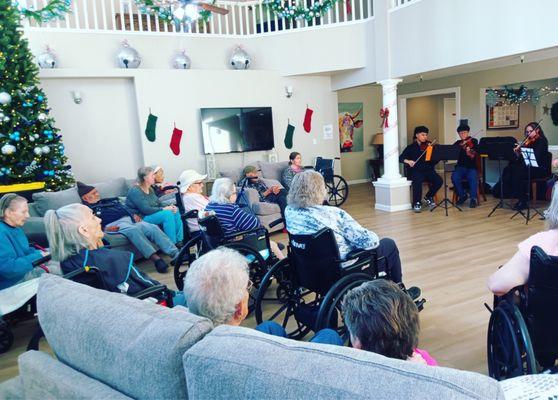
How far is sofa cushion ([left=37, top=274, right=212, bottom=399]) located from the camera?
110 centimetres

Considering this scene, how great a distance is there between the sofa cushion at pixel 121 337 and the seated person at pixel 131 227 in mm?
3354

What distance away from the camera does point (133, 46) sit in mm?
7395

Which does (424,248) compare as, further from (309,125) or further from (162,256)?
(309,125)

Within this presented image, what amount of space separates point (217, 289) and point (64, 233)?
1.22 metres

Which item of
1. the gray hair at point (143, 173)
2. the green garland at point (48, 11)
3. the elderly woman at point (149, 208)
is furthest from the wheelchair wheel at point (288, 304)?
the green garland at point (48, 11)

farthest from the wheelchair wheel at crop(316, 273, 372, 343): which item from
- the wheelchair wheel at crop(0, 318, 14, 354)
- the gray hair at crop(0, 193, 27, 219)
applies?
the gray hair at crop(0, 193, 27, 219)

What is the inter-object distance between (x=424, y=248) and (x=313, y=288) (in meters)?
2.66

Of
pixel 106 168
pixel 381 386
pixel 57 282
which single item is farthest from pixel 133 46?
pixel 381 386

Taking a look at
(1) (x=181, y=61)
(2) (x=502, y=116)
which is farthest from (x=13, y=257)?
(2) (x=502, y=116)

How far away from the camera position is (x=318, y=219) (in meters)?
2.82

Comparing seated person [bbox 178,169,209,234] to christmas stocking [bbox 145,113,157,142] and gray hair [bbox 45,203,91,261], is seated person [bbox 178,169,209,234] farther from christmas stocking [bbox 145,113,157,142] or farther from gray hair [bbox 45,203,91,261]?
christmas stocking [bbox 145,113,157,142]

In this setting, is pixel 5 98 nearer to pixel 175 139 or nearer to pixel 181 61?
pixel 175 139

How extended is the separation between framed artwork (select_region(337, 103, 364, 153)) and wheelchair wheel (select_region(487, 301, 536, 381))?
9229mm

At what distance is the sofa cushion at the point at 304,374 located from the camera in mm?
809
